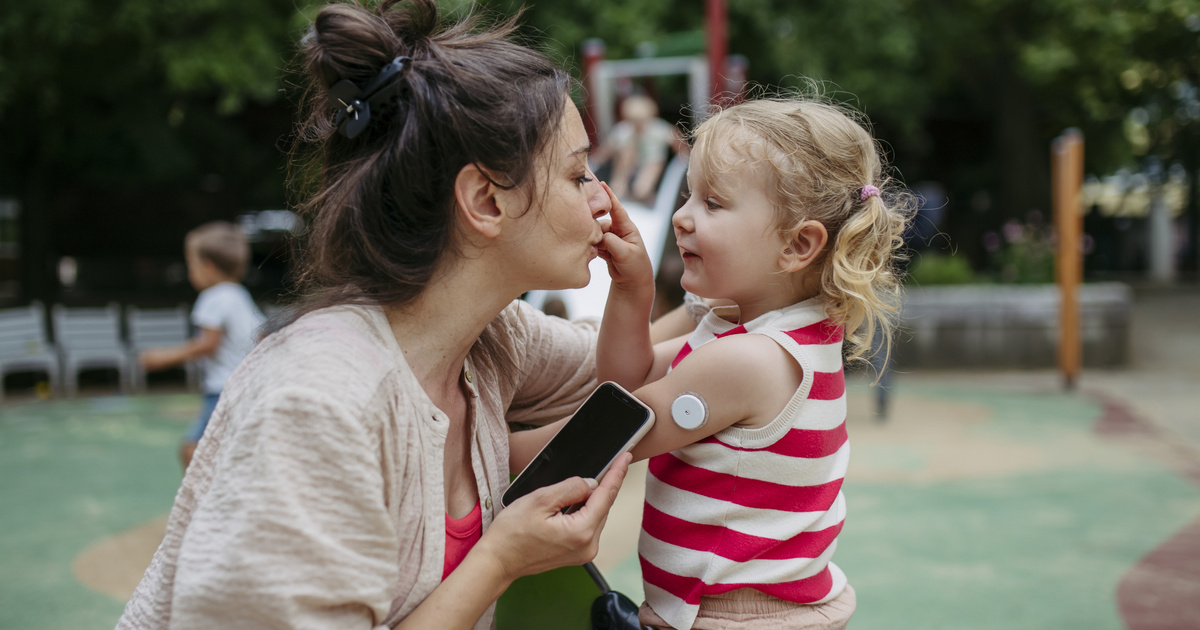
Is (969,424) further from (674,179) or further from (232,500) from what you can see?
(232,500)

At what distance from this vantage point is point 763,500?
1396 mm

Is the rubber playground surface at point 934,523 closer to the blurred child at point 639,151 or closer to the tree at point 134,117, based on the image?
the blurred child at point 639,151

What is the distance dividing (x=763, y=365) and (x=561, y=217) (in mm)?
386

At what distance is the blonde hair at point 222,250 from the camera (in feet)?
15.2

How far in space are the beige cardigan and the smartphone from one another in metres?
0.18

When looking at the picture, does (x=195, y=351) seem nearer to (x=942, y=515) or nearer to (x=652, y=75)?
(x=942, y=515)

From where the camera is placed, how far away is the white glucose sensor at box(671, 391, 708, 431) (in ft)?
4.46

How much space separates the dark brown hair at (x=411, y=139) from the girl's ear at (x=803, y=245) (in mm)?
434

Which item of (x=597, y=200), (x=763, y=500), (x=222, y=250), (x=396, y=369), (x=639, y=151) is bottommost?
(x=763, y=500)

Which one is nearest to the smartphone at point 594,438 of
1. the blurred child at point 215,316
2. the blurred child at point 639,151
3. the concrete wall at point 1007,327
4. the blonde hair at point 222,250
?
the blurred child at point 215,316

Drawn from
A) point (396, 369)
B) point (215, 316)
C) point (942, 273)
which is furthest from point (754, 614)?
point (942, 273)

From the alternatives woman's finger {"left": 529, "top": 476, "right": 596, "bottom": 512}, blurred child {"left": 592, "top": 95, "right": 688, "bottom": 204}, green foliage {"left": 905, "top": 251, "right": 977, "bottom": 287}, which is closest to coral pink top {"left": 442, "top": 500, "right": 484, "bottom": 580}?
woman's finger {"left": 529, "top": 476, "right": 596, "bottom": 512}

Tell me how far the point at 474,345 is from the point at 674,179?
198 inches

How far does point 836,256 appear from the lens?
1.47 m
